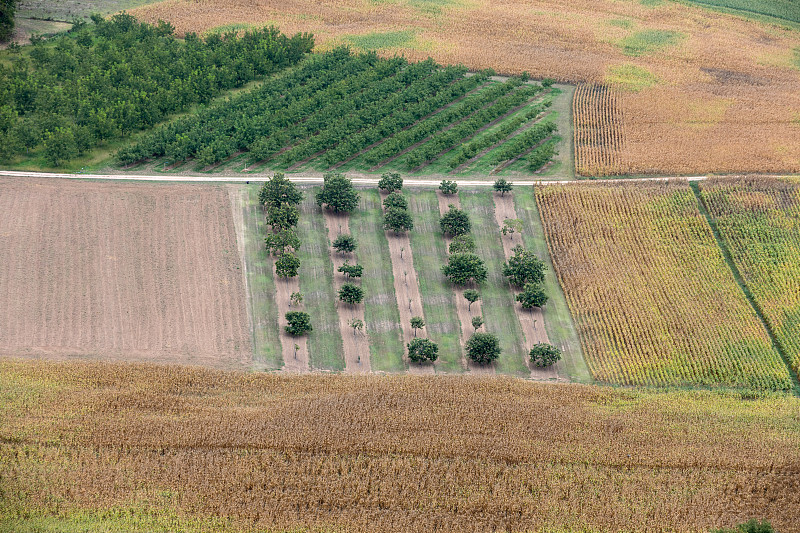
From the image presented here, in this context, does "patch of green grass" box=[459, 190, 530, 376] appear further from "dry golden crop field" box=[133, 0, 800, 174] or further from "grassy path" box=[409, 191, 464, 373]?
"dry golden crop field" box=[133, 0, 800, 174]

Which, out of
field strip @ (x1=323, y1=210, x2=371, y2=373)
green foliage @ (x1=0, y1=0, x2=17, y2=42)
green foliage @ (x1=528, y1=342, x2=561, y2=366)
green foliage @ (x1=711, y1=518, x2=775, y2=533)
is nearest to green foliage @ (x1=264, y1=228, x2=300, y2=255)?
field strip @ (x1=323, y1=210, x2=371, y2=373)

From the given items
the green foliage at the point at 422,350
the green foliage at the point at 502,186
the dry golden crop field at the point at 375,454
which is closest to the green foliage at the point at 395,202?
the green foliage at the point at 502,186

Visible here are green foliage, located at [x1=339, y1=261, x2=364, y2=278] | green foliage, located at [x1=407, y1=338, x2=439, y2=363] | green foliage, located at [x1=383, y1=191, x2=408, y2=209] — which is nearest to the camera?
green foliage, located at [x1=407, y1=338, x2=439, y2=363]

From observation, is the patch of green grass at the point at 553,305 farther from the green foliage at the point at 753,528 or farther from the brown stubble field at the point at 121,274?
the brown stubble field at the point at 121,274

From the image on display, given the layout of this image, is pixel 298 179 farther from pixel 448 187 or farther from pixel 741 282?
pixel 741 282

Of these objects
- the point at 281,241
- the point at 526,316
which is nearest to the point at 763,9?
the point at 526,316

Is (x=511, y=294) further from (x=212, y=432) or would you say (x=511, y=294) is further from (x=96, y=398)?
(x=96, y=398)
